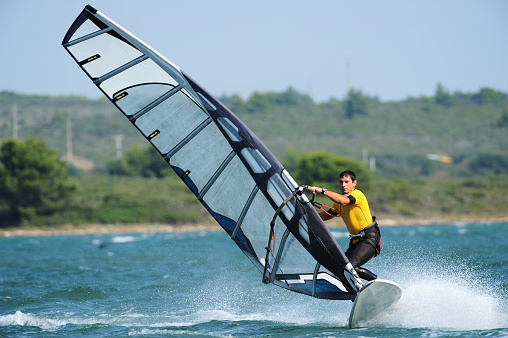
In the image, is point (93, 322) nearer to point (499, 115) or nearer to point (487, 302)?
point (487, 302)

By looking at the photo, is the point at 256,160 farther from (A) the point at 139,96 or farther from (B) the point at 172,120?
(A) the point at 139,96

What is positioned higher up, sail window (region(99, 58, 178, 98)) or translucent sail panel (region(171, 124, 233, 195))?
sail window (region(99, 58, 178, 98))

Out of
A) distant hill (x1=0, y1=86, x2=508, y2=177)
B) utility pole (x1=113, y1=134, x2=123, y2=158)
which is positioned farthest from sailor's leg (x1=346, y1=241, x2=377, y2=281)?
utility pole (x1=113, y1=134, x2=123, y2=158)

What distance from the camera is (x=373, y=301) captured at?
6.92 m

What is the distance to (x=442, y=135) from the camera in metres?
80.2

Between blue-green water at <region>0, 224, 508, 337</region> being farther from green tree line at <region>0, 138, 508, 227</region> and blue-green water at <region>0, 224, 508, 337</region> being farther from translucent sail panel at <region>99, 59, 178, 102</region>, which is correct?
green tree line at <region>0, 138, 508, 227</region>

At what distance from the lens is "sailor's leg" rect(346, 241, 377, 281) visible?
22.4 feet

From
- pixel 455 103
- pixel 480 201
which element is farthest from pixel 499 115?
pixel 480 201

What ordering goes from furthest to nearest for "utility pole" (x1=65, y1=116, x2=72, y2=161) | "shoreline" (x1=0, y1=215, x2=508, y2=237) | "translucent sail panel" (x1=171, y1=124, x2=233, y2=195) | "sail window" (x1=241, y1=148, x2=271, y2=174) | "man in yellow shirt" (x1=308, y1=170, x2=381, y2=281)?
"utility pole" (x1=65, y1=116, x2=72, y2=161) → "shoreline" (x1=0, y1=215, x2=508, y2=237) → "translucent sail panel" (x1=171, y1=124, x2=233, y2=195) → "sail window" (x1=241, y1=148, x2=271, y2=174) → "man in yellow shirt" (x1=308, y1=170, x2=381, y2=281)

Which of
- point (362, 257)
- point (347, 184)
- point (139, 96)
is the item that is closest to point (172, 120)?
point (139, 96)

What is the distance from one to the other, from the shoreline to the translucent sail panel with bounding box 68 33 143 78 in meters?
31.9

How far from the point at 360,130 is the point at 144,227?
48517 millimetres

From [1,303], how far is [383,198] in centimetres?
3730

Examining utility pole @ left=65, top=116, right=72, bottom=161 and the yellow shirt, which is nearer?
the yellow shirt
